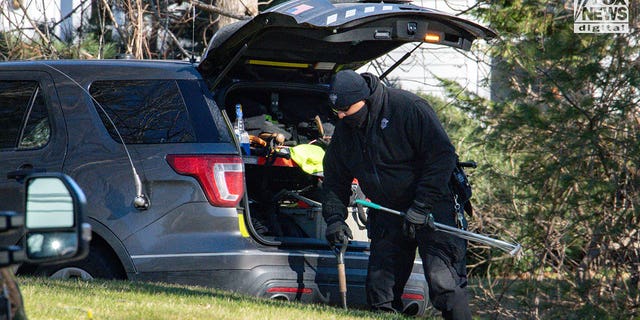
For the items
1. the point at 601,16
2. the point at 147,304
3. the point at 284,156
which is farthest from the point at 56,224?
the point at 601,16

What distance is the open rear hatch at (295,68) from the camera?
5922 millimetres

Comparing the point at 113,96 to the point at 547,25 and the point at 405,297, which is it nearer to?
the point at 405,297

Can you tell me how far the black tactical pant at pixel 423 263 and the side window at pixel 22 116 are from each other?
2.19 metres

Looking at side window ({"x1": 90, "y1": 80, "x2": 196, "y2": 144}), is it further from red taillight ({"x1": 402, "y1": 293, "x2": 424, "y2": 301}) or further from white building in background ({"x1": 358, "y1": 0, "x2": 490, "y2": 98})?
white building in background ({"x1": 358, "y1": 0, "x2": 490, "y2": 98})

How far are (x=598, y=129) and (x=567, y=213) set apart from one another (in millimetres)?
907

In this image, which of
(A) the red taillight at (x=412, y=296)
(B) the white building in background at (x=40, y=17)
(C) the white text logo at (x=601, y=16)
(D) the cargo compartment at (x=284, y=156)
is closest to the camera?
(A) the red taillight at (x=412, y=296)

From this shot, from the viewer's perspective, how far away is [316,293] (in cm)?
619

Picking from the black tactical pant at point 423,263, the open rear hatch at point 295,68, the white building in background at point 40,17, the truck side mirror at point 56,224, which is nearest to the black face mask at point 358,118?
the open rear hatch at point 295,68

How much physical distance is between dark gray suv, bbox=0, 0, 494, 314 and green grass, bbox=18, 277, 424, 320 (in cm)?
21

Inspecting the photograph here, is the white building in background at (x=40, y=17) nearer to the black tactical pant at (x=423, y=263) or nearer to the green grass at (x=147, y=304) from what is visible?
the green grass at (x=147, y=304)

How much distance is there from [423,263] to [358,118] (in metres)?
0.97

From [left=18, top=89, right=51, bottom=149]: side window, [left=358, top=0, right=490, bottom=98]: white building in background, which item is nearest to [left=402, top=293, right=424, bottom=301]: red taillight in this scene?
[left=18, top=89, right=51, bottom=149]: side window

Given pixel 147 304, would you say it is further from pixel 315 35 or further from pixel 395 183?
pixel 315 35

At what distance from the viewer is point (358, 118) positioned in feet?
19.7
